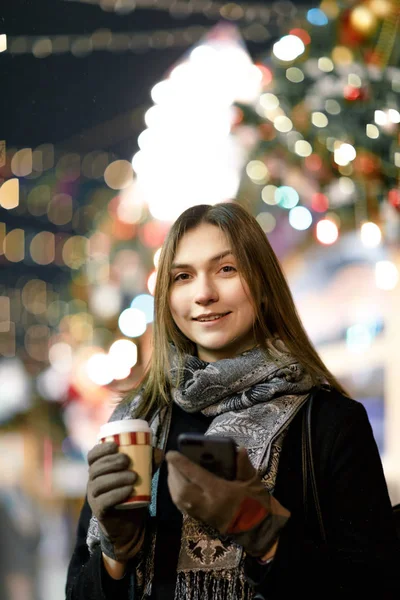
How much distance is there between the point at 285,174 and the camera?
288 cm

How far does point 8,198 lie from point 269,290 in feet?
5.31

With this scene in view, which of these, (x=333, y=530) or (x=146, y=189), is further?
(x=146, y=189)

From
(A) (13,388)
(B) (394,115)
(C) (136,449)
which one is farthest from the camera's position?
(A) (13,388)

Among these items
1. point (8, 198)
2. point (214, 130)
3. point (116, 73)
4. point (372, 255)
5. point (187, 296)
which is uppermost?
point (116, 73)

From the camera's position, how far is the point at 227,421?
1517mm

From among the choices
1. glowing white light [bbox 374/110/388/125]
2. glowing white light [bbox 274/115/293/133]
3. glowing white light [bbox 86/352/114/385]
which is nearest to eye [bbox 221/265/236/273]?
glowing white light [bbox 374/110/388/125]

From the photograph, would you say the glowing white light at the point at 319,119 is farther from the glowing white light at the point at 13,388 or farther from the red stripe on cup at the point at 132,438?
the red stripe on cup at the point at 132,438

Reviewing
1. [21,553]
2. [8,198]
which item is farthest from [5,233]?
[21,553]

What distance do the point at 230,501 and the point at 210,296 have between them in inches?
17.8

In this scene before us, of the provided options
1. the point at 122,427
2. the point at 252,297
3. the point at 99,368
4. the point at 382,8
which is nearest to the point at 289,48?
the point at 382,8

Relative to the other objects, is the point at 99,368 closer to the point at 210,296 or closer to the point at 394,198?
the point at 394,198

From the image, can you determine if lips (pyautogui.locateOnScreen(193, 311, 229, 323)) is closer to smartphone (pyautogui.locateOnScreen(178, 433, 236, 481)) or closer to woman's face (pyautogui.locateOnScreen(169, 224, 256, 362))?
woman's face (pyautogui.locateOnScreen(169, 224, 256, 362))

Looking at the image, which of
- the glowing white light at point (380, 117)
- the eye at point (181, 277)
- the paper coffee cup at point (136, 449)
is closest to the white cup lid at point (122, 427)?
the paper coffee cup at point (136, 449)

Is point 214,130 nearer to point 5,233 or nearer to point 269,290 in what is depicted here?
point 5,233
